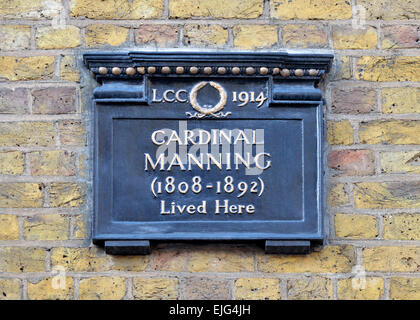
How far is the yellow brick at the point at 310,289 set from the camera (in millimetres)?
2471

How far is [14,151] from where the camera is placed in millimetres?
2488

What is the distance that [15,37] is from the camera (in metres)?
2.53

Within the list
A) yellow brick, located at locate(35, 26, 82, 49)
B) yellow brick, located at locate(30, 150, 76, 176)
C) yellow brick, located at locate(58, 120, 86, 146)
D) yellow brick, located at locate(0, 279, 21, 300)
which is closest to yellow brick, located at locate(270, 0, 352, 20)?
yellow brick, located at locate(35, 26, 82, 49)

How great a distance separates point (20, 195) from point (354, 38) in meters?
1.45

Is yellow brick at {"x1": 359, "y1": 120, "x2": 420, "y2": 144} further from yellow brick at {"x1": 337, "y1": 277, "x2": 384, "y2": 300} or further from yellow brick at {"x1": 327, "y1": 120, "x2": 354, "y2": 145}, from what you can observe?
yellow brick at {"x1": 337, "y1": 277, "x2": 384, "y2": 300}

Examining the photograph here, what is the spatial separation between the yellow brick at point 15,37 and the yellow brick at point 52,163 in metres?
0.43

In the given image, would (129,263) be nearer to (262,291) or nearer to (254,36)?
(262,291)

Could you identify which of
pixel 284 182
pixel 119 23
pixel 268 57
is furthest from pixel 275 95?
pixel 119 23

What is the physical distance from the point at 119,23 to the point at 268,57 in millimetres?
607

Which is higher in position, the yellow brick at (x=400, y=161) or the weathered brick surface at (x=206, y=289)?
the yellow brick at (x=400, y=161)

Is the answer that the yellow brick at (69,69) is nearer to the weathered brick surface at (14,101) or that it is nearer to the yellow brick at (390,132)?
the weathered brick surface at (14,101)

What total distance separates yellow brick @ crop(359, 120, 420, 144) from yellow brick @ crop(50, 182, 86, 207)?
1.11 m

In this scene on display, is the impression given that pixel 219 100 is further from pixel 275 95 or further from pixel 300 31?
pixel 300 31

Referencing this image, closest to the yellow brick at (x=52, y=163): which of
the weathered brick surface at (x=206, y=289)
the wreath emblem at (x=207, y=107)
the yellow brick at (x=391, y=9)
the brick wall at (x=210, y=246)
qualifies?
the brick wall at (x=210, y=246)
